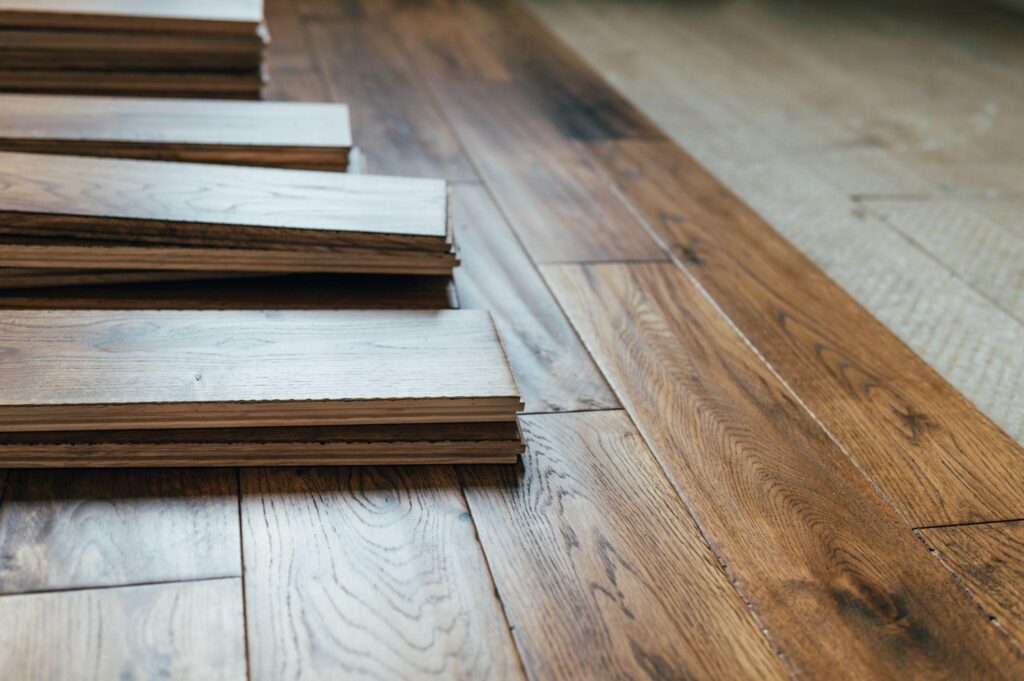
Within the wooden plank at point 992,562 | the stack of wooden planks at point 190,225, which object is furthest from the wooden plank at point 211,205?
the wooden plank at point 992,562

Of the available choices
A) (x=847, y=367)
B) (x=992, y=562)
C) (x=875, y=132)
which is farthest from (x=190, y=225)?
(x=875, y=132)

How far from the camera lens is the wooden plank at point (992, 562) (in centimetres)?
116

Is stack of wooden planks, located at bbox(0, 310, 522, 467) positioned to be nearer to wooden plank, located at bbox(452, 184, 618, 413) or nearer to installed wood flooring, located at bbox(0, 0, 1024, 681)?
installed wood flooring, located at bbox(0, 0, 1024, 681)

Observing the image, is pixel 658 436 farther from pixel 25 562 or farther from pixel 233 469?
pixel 25 562

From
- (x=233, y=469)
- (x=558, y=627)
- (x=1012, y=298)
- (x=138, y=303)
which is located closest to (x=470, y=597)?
(x=558, y=627)

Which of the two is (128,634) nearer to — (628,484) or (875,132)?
(628,484)

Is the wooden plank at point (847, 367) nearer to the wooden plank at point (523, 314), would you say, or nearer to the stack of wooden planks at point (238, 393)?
the wooden plank at point (523, 314)

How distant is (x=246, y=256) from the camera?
148 cm

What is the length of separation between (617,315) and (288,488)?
70cm

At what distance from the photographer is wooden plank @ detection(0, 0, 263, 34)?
6.79 ft

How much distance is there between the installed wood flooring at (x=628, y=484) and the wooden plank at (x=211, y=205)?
11 centimetres

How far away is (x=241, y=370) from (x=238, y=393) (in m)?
0.05

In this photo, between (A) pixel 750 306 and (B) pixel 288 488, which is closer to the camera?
(B) pixel 288 488

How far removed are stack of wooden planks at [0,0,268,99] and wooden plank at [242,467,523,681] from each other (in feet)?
4.22
